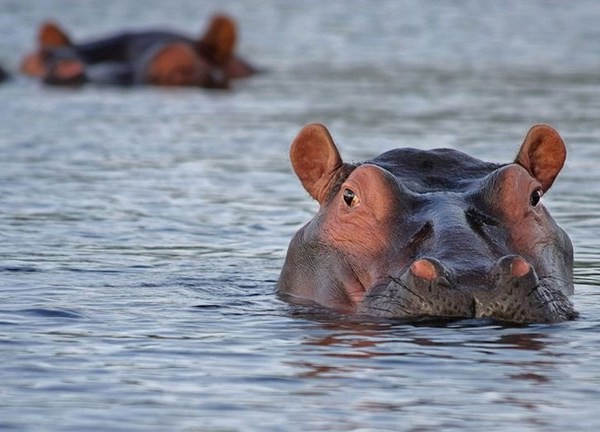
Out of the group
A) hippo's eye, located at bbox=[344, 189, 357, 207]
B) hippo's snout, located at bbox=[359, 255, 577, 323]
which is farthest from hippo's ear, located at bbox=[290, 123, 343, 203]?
hippo's snout, located at bbox=[359, 255, 577, 323]

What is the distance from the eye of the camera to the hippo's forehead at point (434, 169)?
9.12 meters

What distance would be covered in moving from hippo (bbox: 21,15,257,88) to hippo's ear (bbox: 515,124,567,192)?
1529 centimetres

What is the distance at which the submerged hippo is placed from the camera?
8.01 metres

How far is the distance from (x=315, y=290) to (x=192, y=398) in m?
2.26

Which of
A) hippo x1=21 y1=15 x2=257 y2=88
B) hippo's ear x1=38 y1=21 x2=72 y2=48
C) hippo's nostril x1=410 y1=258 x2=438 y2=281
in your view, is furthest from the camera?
hippo's ear x1=38 y1=21 x2=72 y2=48

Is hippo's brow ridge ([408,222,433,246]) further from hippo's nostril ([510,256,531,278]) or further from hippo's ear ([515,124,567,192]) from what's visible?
hippo's ear ([515,124,567,192])

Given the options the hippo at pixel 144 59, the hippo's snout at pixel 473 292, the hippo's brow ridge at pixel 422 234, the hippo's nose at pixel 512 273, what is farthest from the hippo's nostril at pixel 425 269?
the hippo at pixel 144 59

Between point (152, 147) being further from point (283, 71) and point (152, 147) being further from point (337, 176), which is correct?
point (283, 71)

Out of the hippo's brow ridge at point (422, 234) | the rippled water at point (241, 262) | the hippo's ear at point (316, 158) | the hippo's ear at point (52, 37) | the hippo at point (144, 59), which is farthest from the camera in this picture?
the hippo's ear at point (52, 37)

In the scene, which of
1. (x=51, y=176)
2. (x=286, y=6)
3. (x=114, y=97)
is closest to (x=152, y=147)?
(x=51, y=176)

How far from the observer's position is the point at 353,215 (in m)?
9.06

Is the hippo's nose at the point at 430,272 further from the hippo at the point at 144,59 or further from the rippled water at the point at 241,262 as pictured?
the hippo at the point at 144,59

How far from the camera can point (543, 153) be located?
31.2ft

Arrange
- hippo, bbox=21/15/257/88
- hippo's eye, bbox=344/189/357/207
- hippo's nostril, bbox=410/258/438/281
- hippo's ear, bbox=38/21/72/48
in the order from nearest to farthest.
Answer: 1. hippo's nostril, bbox=410/258/438/281
2. hippo's eye, bbox=344/189/357/207
3. hippo, bbox=21/15/257/88
4. hippo's ear, bbox=38/21/72/48
